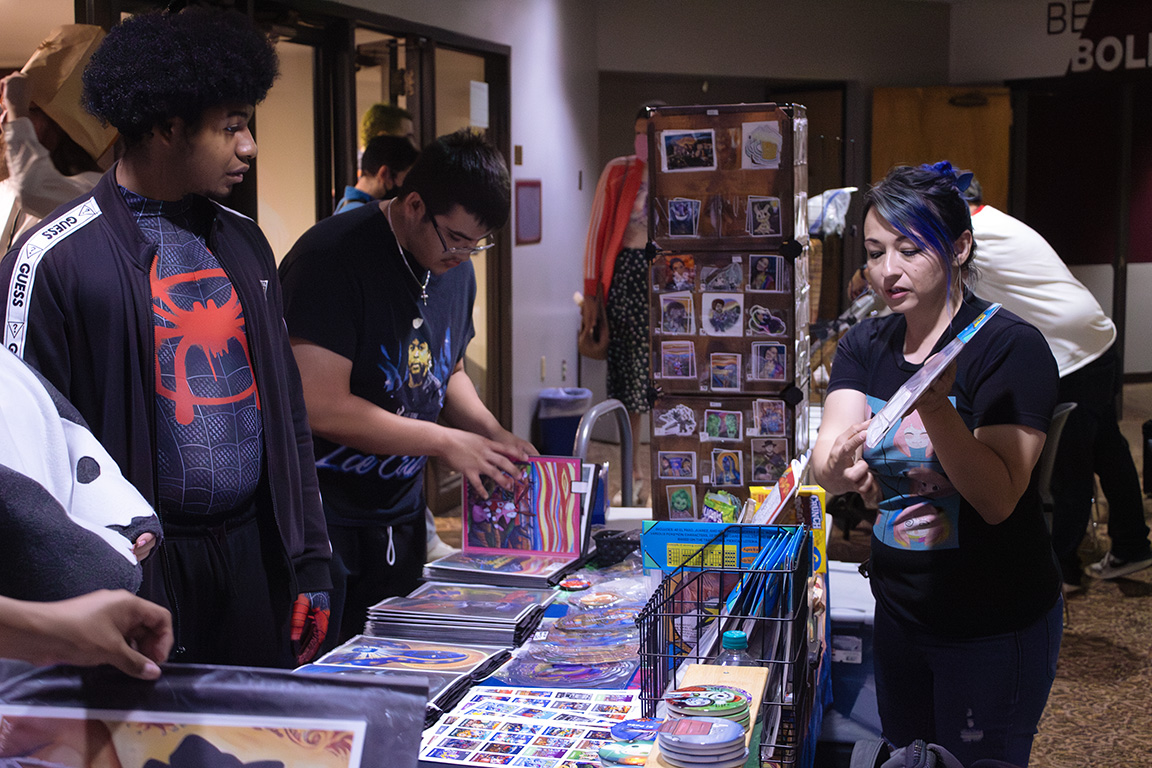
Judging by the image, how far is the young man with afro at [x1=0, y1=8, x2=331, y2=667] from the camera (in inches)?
60.4

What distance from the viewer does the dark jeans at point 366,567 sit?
2.30 m

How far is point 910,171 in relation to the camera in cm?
195

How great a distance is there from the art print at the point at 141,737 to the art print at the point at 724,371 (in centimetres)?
224

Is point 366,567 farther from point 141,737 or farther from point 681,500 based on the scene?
point 141,737

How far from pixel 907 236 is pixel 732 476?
4.45ft

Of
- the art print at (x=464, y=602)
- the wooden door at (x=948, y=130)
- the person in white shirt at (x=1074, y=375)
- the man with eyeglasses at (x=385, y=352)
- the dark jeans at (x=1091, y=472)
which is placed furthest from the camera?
the wooden door at (x=948, y=130)

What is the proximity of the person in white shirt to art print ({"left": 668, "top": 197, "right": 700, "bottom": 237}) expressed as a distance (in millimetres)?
1416

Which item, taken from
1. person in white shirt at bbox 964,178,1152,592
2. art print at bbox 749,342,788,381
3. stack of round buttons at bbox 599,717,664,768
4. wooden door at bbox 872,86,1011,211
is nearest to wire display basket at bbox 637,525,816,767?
stack of round buttons at bbox 599,717,664,768

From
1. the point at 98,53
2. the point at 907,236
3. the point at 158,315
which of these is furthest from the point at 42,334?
the point at 907,236


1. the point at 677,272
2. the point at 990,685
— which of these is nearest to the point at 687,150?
the point at 677,272

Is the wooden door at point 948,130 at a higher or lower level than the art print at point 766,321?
higher

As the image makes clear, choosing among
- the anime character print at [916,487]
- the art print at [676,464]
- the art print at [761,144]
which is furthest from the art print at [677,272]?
the anime character print at [916,487]

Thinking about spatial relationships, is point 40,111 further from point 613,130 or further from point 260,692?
point 613,130

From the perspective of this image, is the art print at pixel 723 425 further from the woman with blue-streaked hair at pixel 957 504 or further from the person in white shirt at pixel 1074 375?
the person in white shirt at pixel 1074 375
